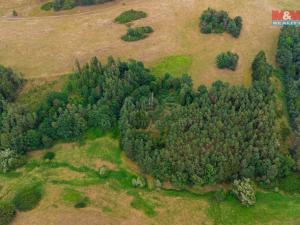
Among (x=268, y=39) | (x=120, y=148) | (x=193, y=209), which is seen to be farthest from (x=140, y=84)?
(x=268, y=39)

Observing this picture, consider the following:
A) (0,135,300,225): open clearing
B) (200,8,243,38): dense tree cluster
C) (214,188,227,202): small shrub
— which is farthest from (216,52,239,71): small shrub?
(214,188,227,202): small shrub

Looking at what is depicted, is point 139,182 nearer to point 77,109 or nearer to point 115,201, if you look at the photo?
point 115,201

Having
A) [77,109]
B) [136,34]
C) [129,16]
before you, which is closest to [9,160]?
[77,109]

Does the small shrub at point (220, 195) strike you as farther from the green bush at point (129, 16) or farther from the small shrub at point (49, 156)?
the green bush at point (129, 16)

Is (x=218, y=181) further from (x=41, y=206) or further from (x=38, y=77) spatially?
(x=38, y=77)
